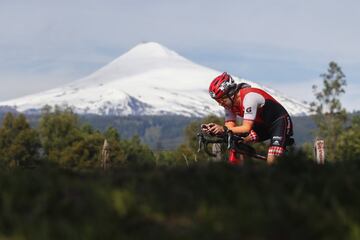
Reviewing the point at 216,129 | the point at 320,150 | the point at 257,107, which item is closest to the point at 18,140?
the point at 320,150

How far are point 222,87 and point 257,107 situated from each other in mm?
661

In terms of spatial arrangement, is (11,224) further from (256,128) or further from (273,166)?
(256,128)

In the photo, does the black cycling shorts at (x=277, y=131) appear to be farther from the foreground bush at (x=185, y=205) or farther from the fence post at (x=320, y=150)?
the foreground bush at (x=185, y=205)

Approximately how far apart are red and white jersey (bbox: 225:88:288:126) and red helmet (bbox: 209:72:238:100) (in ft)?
0.50

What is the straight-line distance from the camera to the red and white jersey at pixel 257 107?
11742mm

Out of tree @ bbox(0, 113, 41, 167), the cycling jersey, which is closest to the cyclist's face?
the cycling jersey

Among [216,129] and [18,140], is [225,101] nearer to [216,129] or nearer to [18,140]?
[216,129]

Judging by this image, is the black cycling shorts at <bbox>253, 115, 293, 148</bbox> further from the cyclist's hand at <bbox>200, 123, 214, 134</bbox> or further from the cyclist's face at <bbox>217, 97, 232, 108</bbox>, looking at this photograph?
the cyclist's hand at <bbox>200, 123, 214, 134</bbox>

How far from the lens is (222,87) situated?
12.1 metres

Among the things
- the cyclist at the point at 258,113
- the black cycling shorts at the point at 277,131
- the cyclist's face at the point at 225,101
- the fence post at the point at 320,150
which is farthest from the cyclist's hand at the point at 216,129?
the fence post at the point at 320,150

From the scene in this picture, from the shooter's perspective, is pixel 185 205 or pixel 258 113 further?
pixel 258 113

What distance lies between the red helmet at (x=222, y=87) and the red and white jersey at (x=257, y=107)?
15 cm

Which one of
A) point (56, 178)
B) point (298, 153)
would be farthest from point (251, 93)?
point (56, 178)

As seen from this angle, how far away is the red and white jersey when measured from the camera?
1174 cm
